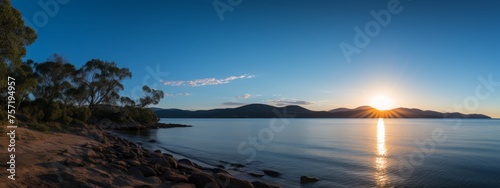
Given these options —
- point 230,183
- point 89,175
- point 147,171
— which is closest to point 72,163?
point 89,175

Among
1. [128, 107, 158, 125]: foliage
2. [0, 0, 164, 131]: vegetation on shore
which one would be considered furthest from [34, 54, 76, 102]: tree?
[128, 107, 158, 125]: foliage

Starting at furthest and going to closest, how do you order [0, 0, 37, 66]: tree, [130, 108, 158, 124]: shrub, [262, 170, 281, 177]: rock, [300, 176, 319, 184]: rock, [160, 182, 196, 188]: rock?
[130, 108, 158, 124]: shrub
[262, 170, 281, 177]: rock
[300, 176, 319, 184]: rock
[0, 0, 37, 66]: tree
[160, 182, 196, 188]: rock

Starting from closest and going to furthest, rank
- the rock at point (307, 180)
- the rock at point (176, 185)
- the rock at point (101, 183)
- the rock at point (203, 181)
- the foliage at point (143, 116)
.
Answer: the rock at point (101, 183) < the rock at point (176, 185) < the rock at point (203, 181) < the rock at point (307, 180) < the foliage at point (143, 116)

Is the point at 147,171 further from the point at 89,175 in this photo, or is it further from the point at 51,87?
the point at 51,87

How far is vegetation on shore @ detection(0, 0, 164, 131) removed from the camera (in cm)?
1716

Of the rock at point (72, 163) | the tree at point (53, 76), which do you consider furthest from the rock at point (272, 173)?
the tree at point (53, 76)

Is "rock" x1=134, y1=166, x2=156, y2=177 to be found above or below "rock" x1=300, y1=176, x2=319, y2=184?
above

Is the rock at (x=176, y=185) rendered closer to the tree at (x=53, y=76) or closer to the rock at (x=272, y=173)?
the rock at (x=272, y=173)

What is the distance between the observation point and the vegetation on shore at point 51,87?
17.2m

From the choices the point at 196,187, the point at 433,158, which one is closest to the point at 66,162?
the point at 196,187

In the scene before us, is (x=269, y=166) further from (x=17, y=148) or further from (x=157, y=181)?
(x=17, y=148)

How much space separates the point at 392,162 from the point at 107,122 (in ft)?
240

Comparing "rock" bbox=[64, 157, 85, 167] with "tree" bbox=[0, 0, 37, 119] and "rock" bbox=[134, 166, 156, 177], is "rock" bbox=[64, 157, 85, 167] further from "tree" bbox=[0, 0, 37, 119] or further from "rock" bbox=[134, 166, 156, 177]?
"tree" bbox=[0, 0, 37, 119]

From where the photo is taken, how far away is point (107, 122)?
80.6 m
